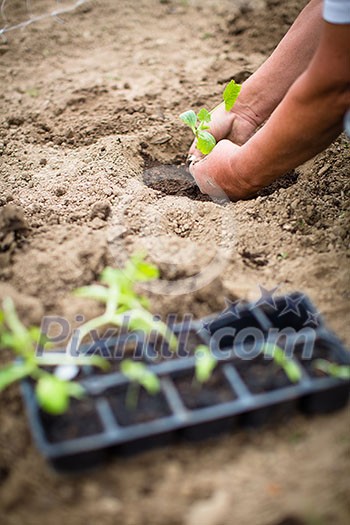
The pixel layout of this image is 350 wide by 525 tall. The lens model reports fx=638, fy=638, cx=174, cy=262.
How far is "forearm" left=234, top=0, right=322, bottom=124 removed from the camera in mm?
2414

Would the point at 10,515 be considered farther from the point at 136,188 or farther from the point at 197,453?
the point at 136,188

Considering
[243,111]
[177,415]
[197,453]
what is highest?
[243,111]

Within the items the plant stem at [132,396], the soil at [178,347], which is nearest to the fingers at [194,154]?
the soil at [178,347]

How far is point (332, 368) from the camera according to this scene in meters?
1.70

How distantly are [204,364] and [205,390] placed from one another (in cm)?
13

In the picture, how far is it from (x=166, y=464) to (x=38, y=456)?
326 mm

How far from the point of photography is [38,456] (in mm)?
1621

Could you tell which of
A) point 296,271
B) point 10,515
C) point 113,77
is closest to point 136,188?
point 296,271

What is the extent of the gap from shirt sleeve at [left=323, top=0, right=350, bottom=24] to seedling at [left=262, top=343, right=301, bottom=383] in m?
0.96

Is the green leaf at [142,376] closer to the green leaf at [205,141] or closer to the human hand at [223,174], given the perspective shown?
the human hand at [223,174]

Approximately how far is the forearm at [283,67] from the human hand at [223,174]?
204mm

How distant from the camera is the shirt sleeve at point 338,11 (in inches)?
72.1

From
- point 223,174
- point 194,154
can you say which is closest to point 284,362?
point 223,174

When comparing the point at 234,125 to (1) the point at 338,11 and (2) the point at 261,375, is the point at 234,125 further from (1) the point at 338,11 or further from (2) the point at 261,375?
(2) the point at 261,375
